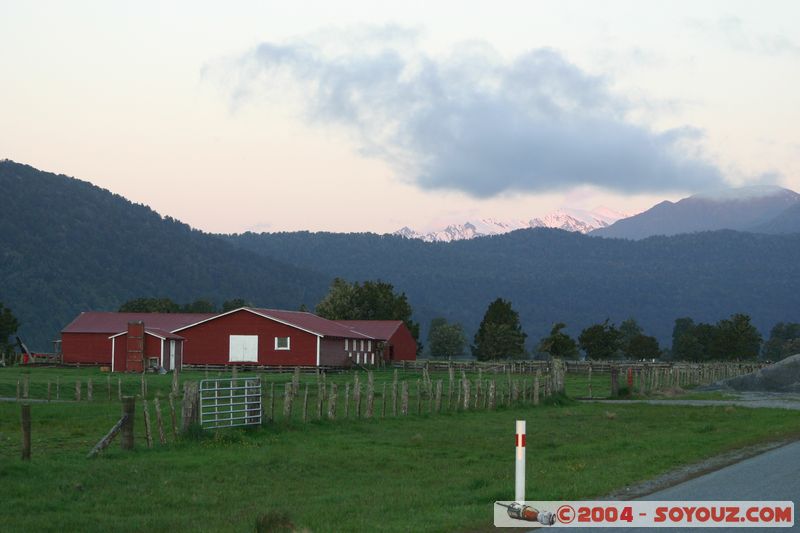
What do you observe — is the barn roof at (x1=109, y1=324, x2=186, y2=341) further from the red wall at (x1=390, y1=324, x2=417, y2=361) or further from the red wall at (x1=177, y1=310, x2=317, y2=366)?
the red wall at (x1=390, y1=324, x2=417, y2=361)

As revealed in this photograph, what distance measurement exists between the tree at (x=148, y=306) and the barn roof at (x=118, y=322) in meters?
38.4

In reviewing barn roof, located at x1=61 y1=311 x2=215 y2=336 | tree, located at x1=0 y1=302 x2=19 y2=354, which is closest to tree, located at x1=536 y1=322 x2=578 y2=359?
barn roof, located at x1=61 y1=311 x2=215 y2=336

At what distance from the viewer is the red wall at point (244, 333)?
3258 inches

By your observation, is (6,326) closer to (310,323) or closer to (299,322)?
(310,323)

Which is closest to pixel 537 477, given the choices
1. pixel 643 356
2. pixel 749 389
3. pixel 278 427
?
pixel 278 427

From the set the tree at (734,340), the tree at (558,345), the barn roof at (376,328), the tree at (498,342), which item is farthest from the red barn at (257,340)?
the tree at (734,340)

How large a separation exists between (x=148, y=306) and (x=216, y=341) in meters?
53.4

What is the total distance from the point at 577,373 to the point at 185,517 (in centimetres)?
8035

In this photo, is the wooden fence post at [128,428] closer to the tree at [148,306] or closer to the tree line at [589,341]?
the tree line at [589,341]

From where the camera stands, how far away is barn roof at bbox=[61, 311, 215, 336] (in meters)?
89.1

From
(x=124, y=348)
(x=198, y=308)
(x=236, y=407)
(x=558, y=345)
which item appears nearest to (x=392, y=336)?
(x=124, y=348)

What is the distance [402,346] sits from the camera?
106875 mm

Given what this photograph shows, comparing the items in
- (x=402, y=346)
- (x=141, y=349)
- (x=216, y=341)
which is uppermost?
(x=216, y=341)

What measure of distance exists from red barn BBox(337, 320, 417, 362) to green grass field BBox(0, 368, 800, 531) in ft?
218
